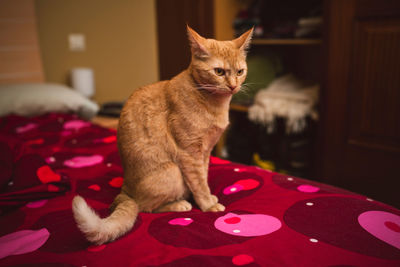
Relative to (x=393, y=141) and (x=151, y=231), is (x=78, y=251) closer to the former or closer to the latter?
(x=151, y=231)

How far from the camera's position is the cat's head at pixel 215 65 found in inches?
38.8

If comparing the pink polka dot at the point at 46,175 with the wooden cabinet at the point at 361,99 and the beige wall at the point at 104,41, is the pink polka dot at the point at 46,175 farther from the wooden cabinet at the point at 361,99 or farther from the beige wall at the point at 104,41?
the beige wall at the point at 104,41

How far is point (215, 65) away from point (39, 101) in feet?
4.85

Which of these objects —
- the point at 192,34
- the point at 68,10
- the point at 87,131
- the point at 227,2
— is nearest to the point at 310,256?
the point at 192,34

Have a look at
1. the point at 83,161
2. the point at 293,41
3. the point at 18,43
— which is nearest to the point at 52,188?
the point at 83,161

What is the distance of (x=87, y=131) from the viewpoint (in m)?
1.78

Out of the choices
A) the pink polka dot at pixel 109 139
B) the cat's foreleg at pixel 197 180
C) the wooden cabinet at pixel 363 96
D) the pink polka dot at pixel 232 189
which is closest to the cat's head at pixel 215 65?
the cat's foreleg at pixel 197 180

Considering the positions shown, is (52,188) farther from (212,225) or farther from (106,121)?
(106,121)

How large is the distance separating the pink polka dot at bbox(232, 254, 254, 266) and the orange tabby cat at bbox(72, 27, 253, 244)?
0.87 feet

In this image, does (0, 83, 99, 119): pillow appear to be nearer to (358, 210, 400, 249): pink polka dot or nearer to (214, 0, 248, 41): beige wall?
(214, 0, 248, 41): beige wall

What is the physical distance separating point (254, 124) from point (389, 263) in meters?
1.74

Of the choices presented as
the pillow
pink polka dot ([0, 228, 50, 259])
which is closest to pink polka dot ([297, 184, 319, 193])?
pink polka dot ([0, 228, 50, 259])

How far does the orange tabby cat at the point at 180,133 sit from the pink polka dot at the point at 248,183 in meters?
0.15

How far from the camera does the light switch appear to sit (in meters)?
2.72
